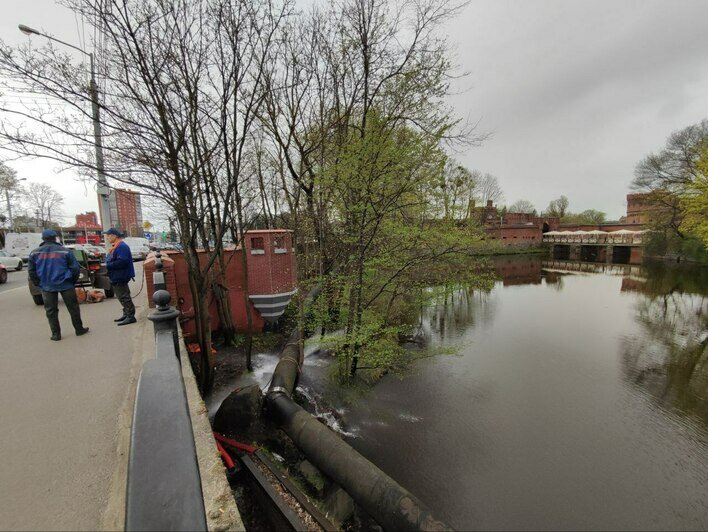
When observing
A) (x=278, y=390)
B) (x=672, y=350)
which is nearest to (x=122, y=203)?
(x=278, y=390)

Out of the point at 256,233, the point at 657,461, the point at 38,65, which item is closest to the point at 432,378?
the point at 657,461

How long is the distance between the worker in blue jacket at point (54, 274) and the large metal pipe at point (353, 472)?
349 cm

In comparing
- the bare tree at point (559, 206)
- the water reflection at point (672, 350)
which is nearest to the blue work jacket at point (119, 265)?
the water reflection at point (672, 350)

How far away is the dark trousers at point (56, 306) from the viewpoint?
4508 millimetres

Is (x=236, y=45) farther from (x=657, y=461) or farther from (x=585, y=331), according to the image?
(x=585, y=331)

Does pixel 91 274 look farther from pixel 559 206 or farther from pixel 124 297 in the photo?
pixel 559 206

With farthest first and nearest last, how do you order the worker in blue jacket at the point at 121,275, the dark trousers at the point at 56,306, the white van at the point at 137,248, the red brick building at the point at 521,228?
the red brick building at the point at 521,228 < the white van at the point at 137,248 < the worker in blue jacket at the point at 121,275 < the dark trousers at the point at 56,306

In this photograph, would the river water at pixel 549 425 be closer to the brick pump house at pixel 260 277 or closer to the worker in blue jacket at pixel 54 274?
the brick pump house at pixel 260 277

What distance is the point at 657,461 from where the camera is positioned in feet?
20.5

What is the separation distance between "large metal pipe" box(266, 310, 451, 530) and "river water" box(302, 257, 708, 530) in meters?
0.86

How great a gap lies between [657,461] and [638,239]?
155 ft

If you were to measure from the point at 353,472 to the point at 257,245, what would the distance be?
718 centimetres

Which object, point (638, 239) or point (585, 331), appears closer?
point (585, 331)

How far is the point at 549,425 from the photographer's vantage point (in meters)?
7.39
